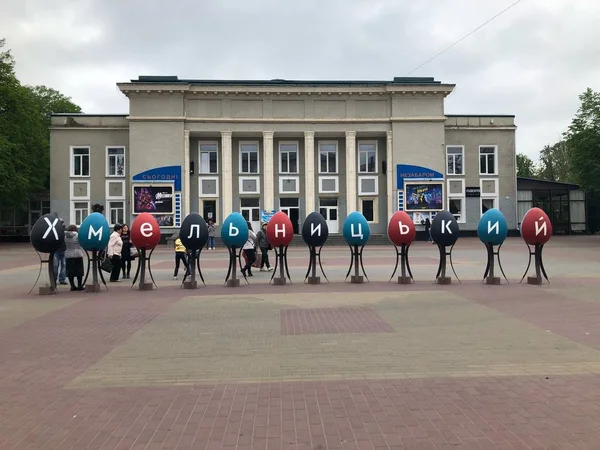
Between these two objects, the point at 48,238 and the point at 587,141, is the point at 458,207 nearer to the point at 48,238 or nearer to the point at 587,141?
the point at 587,141

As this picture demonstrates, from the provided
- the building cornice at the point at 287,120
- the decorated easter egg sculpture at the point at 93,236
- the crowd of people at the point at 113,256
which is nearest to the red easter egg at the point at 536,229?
the crowd of people at the point at 113,256

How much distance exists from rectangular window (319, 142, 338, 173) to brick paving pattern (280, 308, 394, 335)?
111 feet

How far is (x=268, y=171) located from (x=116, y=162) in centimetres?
1308

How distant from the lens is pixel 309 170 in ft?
136

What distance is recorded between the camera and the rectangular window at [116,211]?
41.9 metres

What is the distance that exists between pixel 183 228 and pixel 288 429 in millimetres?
9952

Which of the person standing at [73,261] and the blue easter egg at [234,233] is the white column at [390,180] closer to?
the blue easter egg at [234,233]

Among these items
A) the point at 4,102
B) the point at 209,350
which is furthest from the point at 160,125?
the point at 209,350

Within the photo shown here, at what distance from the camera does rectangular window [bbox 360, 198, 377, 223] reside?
140 feet

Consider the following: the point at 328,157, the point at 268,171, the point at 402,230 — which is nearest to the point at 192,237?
the point at 402,230

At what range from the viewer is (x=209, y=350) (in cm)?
682

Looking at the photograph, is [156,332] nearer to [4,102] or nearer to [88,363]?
[88,363]

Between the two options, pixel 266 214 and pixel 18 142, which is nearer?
pixel 266 214

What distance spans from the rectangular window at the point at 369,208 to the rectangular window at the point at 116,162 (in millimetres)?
20805
